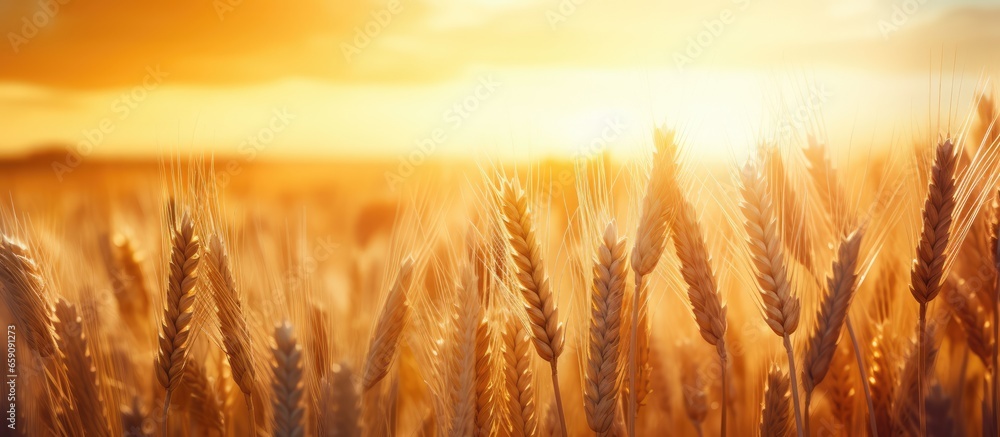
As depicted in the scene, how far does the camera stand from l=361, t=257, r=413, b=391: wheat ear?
1.53 meters

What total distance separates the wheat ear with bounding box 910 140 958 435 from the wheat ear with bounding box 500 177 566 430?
3.06 feet

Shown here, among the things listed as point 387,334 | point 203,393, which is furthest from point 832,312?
point 203,393

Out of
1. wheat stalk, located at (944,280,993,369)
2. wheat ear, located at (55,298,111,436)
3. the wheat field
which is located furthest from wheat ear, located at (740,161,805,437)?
wheat ear, located at (55,298,111,436)

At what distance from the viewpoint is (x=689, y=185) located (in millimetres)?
1675

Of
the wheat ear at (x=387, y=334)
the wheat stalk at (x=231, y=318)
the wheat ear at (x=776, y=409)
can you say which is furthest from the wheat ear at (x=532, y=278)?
the wheat stalk at (x=231, y=318)

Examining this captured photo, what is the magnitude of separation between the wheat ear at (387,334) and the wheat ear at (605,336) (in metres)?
0.49

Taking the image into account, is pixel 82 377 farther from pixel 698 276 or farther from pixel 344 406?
pixel 698 276

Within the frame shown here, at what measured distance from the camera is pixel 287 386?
132cm

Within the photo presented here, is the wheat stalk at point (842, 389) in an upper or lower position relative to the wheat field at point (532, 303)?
lower

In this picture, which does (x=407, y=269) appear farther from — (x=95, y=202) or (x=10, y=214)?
(x=95, y=202)

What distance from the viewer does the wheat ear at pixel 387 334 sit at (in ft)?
5.02

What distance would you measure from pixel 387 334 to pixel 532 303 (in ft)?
1.25

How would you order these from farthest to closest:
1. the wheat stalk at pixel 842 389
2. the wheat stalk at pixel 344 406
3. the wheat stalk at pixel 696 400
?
the wheat stalk at pixel 696 400, the wheat stalk at pixel 842 389, the wheat stalk at pixel 344 406

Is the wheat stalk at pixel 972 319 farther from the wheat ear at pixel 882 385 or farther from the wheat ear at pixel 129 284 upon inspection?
the wheat ear at pixel 129 284
